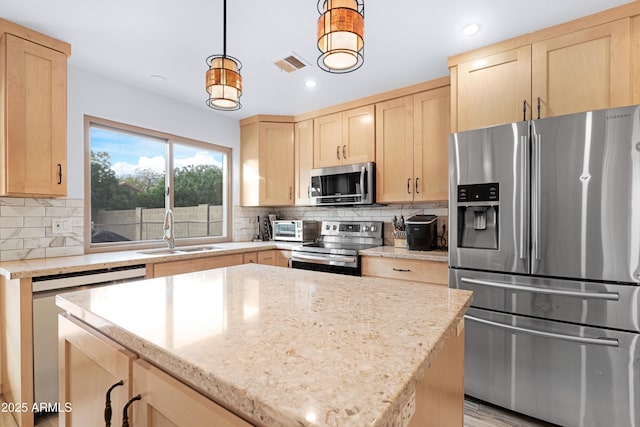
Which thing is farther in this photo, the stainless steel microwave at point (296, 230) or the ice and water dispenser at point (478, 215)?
the stainless steel microwave at point (296, 230)

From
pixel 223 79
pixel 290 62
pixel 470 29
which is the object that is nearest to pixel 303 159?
pixel 290 62

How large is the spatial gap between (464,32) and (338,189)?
1.74m

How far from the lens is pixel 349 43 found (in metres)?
1.08

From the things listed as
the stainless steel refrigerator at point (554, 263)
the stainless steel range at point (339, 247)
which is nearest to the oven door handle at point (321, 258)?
the stainless steel range at point (339, 247)

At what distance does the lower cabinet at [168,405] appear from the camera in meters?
0.57

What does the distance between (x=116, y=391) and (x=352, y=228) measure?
9.41 feet

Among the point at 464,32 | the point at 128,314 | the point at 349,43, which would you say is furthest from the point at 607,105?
the point at 128,314

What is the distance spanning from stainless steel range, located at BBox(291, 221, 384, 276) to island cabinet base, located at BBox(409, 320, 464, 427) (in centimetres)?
179

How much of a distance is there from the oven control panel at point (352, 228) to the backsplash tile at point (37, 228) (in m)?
2.38

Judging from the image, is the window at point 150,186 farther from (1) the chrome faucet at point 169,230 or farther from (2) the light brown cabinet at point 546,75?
(2) the light brown cabinet at point 546,75

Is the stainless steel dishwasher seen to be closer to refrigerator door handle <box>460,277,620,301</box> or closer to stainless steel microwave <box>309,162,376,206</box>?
stainless steel microwave <box>309,162,376,206</box>

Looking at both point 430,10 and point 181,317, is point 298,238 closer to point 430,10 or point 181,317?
point 430,10

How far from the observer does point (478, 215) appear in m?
2.09

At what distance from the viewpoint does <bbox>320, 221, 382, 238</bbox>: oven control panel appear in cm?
336
